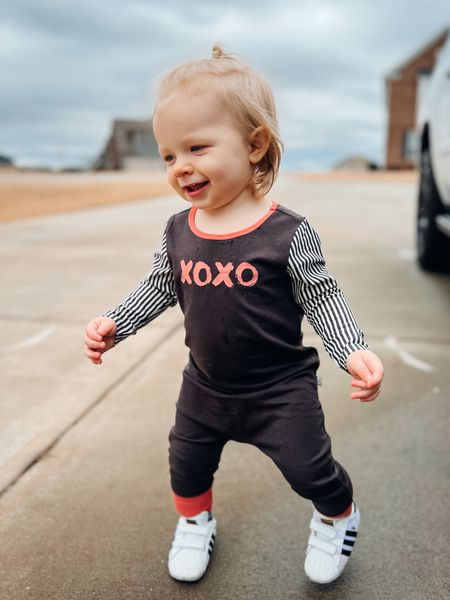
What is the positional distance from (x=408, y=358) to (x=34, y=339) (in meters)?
2.05

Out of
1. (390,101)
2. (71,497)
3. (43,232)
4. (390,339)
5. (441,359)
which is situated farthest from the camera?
(390,101)

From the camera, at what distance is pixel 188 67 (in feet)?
5.07

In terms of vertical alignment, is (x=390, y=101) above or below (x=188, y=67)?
below

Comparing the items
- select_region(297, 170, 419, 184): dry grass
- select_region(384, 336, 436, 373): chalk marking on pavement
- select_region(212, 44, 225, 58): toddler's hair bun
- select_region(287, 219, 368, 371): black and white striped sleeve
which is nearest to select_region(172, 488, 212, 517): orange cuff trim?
select_region(287, 219, 368, 371): black and white striped sleeve

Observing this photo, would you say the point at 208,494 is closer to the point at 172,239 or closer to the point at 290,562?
the point at 290,562

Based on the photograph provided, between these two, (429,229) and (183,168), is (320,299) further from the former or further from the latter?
(429,229)

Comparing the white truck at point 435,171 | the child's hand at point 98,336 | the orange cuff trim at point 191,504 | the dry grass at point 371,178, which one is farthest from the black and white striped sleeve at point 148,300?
the dry grass at point 371,178

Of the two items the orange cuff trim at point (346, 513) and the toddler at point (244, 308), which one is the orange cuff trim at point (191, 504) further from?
the orange cuff trim at point (346, 513)

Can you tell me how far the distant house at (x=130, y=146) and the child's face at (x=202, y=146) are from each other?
182 feet

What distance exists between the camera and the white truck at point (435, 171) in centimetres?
439

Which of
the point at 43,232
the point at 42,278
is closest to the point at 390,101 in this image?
the point at 43,232

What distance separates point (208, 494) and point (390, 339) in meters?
2.06

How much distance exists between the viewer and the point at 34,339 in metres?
3.57

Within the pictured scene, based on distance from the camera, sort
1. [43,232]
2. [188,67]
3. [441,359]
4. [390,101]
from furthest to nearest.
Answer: [390,101] → [43,232] → [441,359] → [188,67]
